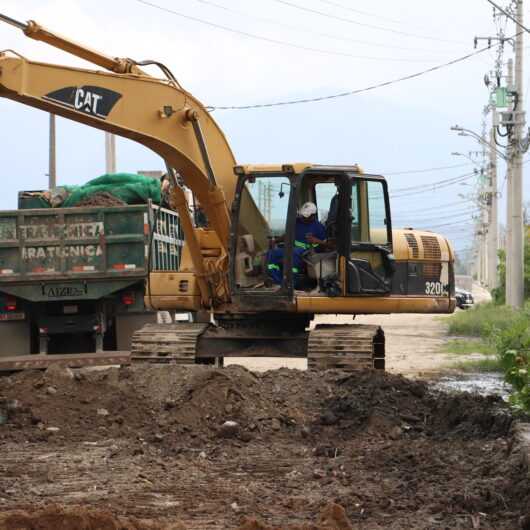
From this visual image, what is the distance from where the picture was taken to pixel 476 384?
17.5 m

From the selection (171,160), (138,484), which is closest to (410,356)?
(171,160)

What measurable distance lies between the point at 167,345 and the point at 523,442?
21.0 ft

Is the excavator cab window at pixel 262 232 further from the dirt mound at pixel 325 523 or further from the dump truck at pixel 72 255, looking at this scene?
the dirt mound at pixel 325 523

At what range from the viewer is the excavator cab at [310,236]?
1438 cm

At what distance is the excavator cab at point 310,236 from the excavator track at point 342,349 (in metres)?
0.45

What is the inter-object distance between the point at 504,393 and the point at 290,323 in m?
2.88

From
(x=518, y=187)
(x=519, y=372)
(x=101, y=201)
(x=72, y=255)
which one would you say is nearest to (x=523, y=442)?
(x=519, y=372)

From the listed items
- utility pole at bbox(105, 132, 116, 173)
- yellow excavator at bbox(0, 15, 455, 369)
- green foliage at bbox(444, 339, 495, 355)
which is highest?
utility pole at bbox(105, 132, 116, 173)

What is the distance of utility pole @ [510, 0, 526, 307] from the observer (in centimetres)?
3566

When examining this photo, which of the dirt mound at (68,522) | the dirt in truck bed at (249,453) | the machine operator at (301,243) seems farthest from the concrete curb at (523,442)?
the machine operator at (301,243)

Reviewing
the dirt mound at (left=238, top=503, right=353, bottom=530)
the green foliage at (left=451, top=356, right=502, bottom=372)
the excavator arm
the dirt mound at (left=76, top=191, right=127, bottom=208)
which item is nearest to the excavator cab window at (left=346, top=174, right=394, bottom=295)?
the excavator arm

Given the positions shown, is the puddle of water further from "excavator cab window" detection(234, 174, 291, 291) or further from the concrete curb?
the concrete curb

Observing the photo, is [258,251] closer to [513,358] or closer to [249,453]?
[513,358]

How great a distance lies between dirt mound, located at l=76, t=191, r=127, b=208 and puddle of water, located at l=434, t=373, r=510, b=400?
5.33 m
